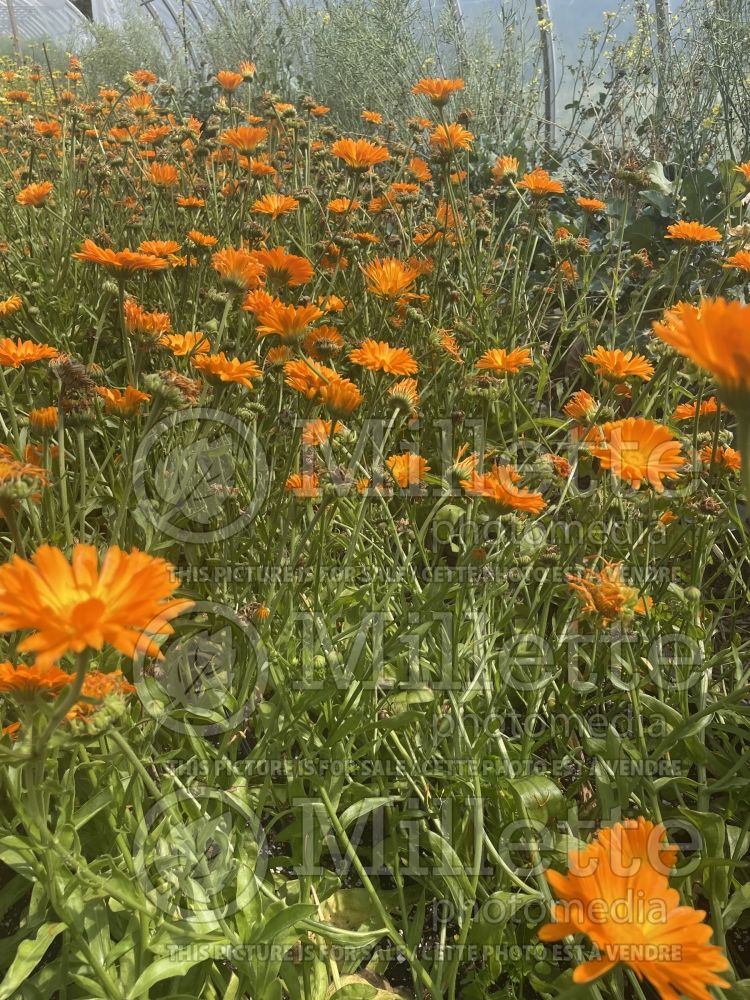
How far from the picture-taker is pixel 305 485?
5.48ft

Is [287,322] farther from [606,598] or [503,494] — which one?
[606,598]

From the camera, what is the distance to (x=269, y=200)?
252 centimetres

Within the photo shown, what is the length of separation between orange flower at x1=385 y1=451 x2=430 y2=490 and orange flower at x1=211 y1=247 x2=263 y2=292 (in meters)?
0.60

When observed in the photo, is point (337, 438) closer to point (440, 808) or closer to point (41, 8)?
point (440, 808)

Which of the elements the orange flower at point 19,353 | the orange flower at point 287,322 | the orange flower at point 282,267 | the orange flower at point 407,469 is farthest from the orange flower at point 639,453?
the orange flower at point 19,353

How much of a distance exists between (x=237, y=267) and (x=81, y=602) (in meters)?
1.39

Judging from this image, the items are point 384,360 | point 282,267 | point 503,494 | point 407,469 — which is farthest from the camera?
point 282,267

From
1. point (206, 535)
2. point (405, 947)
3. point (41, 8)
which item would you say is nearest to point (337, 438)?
point (206, 535)

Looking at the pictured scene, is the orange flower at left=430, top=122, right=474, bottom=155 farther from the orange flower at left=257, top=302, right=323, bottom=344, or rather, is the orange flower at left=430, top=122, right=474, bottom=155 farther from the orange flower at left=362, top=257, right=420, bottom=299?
the orange flower at left=257, top=302, right=323, bottom=344

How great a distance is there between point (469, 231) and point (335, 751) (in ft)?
7.04

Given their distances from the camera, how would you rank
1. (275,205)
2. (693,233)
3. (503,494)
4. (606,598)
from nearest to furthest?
(606,598), (503,494), (693,233), (275,205)

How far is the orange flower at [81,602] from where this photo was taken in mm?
738

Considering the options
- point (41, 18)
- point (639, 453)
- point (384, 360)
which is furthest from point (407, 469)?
point (41, 18)

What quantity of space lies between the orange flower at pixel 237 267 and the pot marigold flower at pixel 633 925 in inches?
62.9
